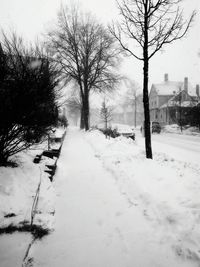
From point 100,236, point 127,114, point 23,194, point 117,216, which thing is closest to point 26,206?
point 23,194

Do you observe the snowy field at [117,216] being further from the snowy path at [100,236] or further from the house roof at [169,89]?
the house roof at [169,89]

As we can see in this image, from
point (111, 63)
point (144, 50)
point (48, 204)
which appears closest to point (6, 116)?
point (48, 204)

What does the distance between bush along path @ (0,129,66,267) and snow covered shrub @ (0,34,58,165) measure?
2.66 feet

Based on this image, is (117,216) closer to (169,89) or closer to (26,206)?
(26,206)

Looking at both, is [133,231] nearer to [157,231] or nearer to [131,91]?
[157,231]

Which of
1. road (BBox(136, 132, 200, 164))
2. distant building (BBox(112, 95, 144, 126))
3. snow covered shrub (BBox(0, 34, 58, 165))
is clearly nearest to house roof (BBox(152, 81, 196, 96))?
distant building (BBox(112, 95, 144, 126))

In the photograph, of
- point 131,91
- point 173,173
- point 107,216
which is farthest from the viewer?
point 131,91

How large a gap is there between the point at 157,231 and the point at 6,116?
4.30 meters

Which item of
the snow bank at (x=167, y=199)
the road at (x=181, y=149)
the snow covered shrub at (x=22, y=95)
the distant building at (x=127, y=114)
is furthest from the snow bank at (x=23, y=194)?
the distant building at (x=127, y=114)

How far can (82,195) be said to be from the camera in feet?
17.2

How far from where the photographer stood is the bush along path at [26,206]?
10.8 feet

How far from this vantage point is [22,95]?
489cm

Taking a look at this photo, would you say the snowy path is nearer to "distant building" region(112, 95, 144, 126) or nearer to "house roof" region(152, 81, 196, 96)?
"house roof" region(152, 81, 196, 96)

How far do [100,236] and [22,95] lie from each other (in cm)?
383
